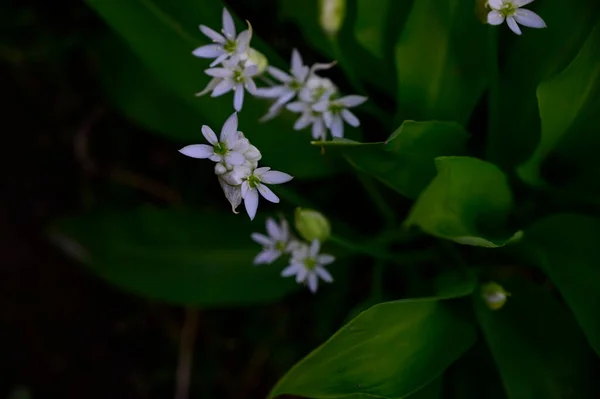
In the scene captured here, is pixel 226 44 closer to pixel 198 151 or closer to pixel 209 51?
pixel 209 51

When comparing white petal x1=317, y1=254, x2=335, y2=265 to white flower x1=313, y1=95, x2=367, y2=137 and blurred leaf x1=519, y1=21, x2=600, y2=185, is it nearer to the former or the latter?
white flower x1=313, y1=95, x2=367, y2=137

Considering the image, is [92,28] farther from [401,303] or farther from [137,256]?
[401,303]

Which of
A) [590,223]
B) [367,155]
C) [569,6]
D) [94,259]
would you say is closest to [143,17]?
[367,155]

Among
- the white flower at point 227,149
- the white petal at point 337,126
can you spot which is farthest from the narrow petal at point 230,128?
the white petal at point 337,126

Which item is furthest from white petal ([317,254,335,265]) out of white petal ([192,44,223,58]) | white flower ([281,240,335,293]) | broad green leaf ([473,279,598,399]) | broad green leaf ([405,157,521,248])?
white petal ([192,44,223,58])

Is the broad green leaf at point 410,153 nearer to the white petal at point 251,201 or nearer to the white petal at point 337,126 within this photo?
the white petal at point 337,126

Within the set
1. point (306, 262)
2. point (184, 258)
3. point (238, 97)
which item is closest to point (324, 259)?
point (306, 262)
